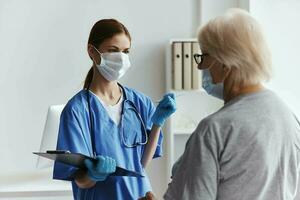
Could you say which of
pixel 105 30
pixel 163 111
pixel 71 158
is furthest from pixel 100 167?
pixel 105 30

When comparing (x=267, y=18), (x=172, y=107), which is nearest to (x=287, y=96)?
(x=267, y=18)

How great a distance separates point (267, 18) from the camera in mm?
3557

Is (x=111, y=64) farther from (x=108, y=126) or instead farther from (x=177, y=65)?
(x=177, y=65)

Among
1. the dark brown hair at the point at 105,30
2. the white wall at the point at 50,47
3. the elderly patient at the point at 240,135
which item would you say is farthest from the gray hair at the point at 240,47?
the white wall at the point at 50,47

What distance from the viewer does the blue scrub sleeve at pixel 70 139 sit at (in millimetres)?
1914

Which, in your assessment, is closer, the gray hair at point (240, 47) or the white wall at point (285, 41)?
the gray hair at point (240, 47)

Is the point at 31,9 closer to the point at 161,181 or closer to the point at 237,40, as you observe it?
the point at 161,181

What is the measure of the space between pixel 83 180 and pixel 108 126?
23 cm

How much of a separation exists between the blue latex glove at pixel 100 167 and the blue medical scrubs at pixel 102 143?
135 millimetres

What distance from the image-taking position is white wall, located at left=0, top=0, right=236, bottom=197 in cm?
349

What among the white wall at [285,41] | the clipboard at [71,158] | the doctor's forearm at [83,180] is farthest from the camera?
the white wall at [285,41]

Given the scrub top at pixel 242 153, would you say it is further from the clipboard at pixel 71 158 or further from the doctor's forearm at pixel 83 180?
the doctor's forearm at pixel 83 180

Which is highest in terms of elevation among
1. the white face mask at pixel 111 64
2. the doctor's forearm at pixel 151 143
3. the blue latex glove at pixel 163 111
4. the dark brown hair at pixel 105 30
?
the dark brown hair at pixel 105 30

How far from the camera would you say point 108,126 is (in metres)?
1.99
